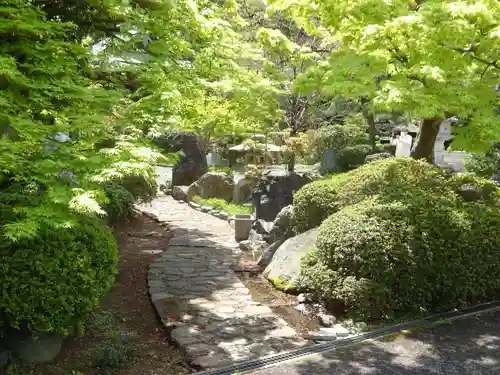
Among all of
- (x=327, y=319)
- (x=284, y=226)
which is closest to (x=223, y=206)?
(x=284, y=226)

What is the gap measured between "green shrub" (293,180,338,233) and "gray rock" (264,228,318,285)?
12.4 inches

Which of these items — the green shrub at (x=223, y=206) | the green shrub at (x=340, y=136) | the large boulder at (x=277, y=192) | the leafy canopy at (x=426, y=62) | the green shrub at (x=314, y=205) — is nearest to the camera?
the leafy canopy at (x=426, y=62)

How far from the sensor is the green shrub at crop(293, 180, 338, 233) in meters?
10.1

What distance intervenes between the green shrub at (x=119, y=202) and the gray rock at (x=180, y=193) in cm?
531

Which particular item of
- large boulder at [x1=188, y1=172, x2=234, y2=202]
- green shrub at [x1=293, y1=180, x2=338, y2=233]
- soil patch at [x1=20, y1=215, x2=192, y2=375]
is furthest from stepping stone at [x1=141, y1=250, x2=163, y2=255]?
large boulder at [x1=188, y1=172, x2=234, y2=202]

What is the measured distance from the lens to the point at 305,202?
10.4 meters

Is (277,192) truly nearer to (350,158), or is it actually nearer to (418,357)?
(350,158)

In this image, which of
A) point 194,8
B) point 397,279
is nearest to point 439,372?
point 397,279

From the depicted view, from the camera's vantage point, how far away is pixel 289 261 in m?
9.62

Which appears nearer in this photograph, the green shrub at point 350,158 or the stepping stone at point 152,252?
the stepping stone at point 152,252

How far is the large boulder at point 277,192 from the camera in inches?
520

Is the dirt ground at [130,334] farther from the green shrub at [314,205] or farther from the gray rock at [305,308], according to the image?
the green shrub at [314,205]

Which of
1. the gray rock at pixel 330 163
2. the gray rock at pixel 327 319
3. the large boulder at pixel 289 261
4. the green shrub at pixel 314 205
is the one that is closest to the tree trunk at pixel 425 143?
the green shrub at pixel 314 205

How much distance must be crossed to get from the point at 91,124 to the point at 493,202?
26.1 ft
